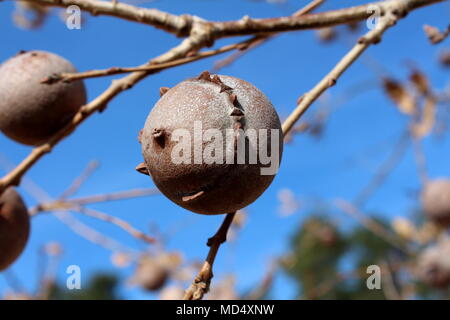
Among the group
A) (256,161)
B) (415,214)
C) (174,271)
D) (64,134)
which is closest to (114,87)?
(64,134)

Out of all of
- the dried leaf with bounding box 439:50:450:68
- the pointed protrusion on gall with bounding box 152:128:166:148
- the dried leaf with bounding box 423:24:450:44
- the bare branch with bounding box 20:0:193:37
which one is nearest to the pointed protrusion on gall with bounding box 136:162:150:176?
the pointed protrusion on gall with bounding box 152:128:166:148

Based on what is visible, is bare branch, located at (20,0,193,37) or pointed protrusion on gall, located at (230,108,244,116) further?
bare branch, located at (20,0,193,37)

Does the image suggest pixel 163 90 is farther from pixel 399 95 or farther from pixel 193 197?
pixel 399 95

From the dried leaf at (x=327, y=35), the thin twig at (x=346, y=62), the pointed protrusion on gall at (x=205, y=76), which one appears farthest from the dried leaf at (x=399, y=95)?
the pointed protrusion on gall at (x=205, y=76)

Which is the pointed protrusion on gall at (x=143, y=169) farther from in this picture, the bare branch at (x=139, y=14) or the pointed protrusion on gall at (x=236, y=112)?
the bare branch at (x=139, y=14)

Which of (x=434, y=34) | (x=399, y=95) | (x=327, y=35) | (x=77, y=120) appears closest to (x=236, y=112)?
(x=77, y=120)

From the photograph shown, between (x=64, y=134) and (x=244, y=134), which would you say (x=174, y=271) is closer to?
(x=64, y=134)

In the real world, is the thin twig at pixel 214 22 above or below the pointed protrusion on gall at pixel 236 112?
above

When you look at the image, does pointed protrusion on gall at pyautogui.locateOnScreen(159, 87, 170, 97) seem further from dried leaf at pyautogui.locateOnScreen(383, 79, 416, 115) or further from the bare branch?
dried leaf at pyautogui.locateOnScreen(383, 79, 416, 115)
